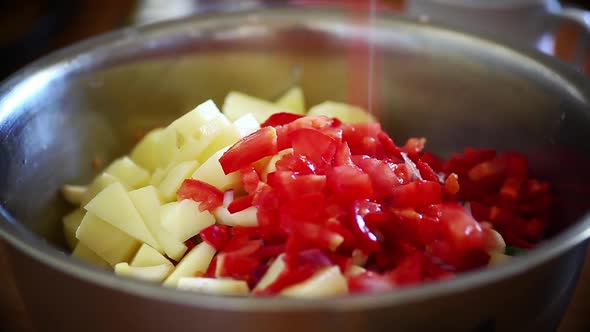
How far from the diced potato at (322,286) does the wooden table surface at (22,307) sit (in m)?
0.34

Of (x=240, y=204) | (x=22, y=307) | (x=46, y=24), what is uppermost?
(x=46, y=24)

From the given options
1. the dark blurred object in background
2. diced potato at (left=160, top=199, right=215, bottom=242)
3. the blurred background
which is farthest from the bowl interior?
the dark blurred object in background

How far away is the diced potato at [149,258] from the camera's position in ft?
3.41

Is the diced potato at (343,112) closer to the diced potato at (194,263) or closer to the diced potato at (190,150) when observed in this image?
the diced potato at (190,150)

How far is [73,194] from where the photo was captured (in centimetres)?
133

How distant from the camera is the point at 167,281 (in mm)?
978

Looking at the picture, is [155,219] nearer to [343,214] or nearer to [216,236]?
[216,236]

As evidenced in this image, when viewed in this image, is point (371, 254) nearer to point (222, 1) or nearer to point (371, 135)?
point (371, 135)

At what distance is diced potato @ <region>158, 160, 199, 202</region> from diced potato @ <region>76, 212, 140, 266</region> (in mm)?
94

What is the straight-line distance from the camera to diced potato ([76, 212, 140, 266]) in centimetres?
108

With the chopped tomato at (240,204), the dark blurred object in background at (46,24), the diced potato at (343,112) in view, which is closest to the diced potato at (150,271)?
the chopped tomato at (240,204)

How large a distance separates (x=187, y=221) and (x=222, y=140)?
0.18 meters

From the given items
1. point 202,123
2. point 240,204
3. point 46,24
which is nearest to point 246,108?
point 202,123

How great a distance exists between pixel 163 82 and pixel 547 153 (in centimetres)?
81
